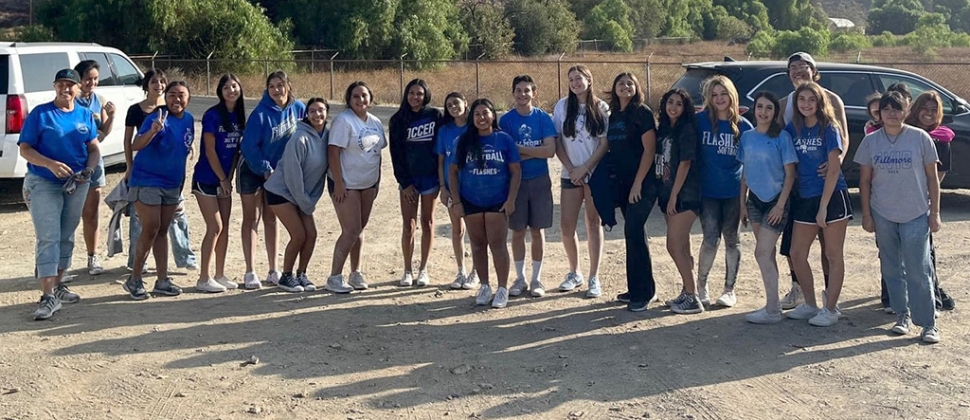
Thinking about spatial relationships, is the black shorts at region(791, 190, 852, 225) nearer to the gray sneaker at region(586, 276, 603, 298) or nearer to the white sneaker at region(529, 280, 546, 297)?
the gray sneaker at region(586, 276, 603, 298)

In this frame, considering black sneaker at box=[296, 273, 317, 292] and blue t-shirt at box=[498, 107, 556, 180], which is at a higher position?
blue t-shirt at box=[498, 107, 556, 180]

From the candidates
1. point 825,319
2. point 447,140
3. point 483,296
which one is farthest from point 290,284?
point 825,319

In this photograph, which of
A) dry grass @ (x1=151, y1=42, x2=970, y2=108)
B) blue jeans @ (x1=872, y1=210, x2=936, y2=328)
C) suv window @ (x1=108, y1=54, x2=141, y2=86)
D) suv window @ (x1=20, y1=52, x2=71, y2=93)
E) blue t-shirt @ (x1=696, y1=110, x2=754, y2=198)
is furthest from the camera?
dry grass @ (x1=151, y1=42, x2=970, y2=108)

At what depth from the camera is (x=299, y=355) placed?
630 centimetres

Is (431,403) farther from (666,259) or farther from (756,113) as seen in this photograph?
(666,259)

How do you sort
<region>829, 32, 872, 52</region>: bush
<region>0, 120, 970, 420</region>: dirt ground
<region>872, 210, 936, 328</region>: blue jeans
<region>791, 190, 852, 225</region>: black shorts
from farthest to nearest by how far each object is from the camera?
<region>829, 32, 872, 52</region>: bush < <region>791, 190, 852, 225</region>: black shorts < <region>872, 210, 936, 328</region>: blue jeans < <region>0, 120, 970, 420</region>: dirt ground

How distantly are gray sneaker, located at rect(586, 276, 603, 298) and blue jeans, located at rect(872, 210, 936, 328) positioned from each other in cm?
210

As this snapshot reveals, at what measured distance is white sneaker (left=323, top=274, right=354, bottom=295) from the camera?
25.9ft

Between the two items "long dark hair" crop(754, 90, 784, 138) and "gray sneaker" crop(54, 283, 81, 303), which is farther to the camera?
"gray sneaker" crop(54, 283, 81, 303)

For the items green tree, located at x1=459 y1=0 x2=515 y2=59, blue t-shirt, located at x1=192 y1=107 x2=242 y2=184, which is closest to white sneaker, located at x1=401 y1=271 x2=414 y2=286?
blue t-shirt, located at x1=192 y1=107 x2=242 y2=184

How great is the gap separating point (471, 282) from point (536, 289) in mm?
659

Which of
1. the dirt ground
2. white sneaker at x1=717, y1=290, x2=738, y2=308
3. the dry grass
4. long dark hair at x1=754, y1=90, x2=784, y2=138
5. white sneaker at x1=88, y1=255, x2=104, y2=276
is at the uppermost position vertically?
the dry grass

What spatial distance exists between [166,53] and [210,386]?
34.0m

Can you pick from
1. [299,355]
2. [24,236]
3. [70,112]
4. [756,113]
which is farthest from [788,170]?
[24,236]
